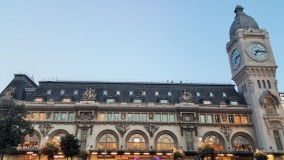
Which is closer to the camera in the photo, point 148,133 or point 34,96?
point 148,133

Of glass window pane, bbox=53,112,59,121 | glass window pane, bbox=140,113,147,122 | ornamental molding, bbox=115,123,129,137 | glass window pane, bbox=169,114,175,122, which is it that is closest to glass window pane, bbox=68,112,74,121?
glass window pane, bbox=53,112,59,121

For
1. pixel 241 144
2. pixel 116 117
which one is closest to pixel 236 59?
pixel 241 144

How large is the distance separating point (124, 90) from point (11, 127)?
33599mm

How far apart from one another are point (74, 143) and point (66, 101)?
18805 mm

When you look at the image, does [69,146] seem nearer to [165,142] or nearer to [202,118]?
[165,142]

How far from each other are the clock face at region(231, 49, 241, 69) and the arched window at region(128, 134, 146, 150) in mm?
37162

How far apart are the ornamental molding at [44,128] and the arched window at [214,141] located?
4098 cm

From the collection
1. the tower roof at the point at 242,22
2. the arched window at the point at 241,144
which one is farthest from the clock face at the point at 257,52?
the arched window at the point at 241,144

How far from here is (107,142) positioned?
65875 millimetres

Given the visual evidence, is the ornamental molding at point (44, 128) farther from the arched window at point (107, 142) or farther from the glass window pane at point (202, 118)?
the glass window pane at point (202, 118)

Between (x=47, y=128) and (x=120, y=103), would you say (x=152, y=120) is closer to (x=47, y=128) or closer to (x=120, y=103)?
(x=120, y=103)

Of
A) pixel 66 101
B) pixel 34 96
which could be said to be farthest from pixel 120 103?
pixel 34 96

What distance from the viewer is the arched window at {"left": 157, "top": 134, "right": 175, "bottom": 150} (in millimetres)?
65750

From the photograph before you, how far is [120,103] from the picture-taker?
69875 millimetres
